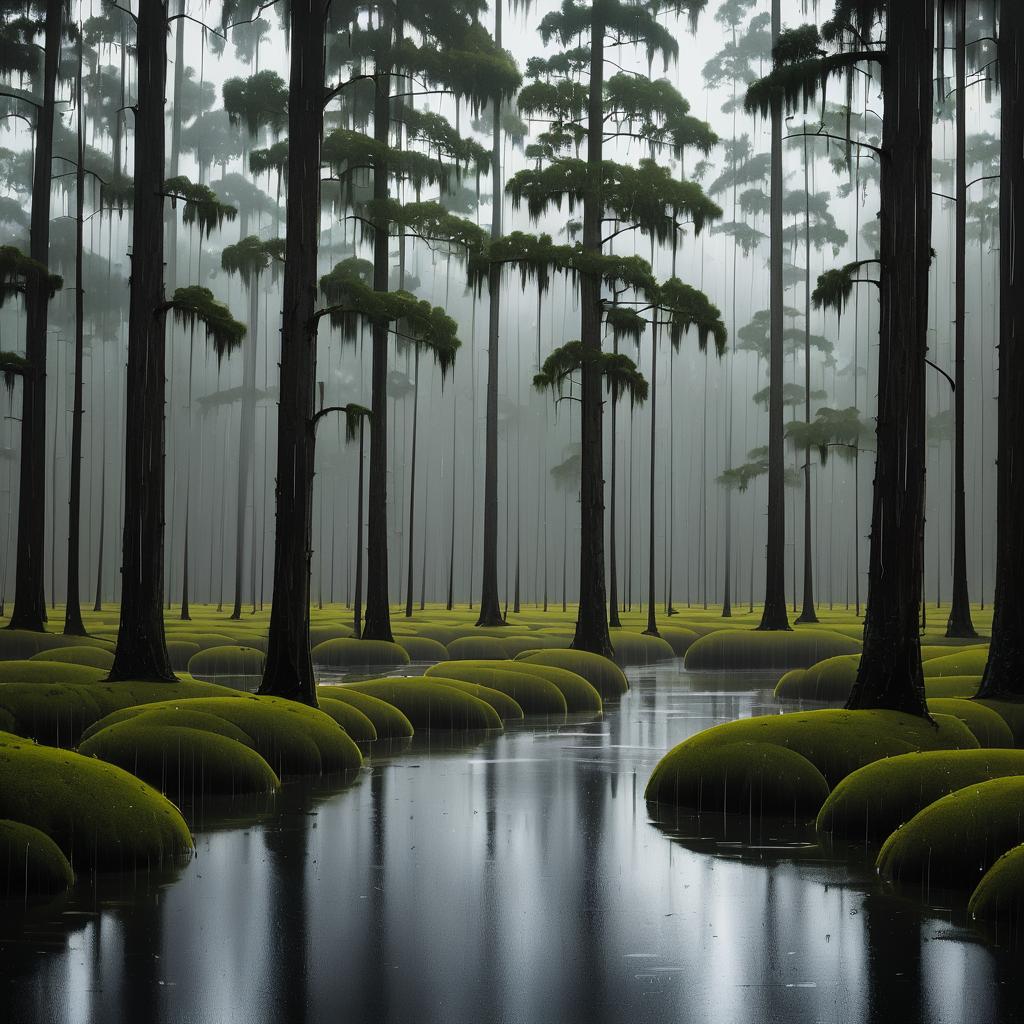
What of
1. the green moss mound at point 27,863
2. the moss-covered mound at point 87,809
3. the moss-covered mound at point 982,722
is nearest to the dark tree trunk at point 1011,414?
the moss-covered mound at point 982,722

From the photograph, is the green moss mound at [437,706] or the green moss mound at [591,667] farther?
the green moss mound at [591,667]

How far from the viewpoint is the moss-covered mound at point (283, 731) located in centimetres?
1323

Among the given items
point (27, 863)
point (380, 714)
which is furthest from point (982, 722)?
point (27, 863)

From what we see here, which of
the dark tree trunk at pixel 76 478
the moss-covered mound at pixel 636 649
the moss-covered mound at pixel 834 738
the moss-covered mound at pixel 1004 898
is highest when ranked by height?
the dark tree trunk at pixel 76 478

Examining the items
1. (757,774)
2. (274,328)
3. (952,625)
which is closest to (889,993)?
(757,774)

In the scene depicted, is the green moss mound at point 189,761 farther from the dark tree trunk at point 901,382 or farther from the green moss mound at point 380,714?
the dark tree trunk at point 901,382

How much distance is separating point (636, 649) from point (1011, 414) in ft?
49.2

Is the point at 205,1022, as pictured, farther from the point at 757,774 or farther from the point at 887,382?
the point at 887,382

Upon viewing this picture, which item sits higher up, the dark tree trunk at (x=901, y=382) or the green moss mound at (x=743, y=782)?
the dark tree trunk at (x=901, y=382)

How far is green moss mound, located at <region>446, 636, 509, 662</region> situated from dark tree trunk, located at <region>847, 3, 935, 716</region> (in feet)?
48.7

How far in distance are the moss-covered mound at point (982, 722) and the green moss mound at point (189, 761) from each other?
692 centimetres

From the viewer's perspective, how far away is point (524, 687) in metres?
19.5

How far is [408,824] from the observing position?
35.6 ft

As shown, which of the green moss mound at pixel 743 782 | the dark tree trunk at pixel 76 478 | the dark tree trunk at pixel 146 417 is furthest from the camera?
the dark tree trunk at pixel 76 478
